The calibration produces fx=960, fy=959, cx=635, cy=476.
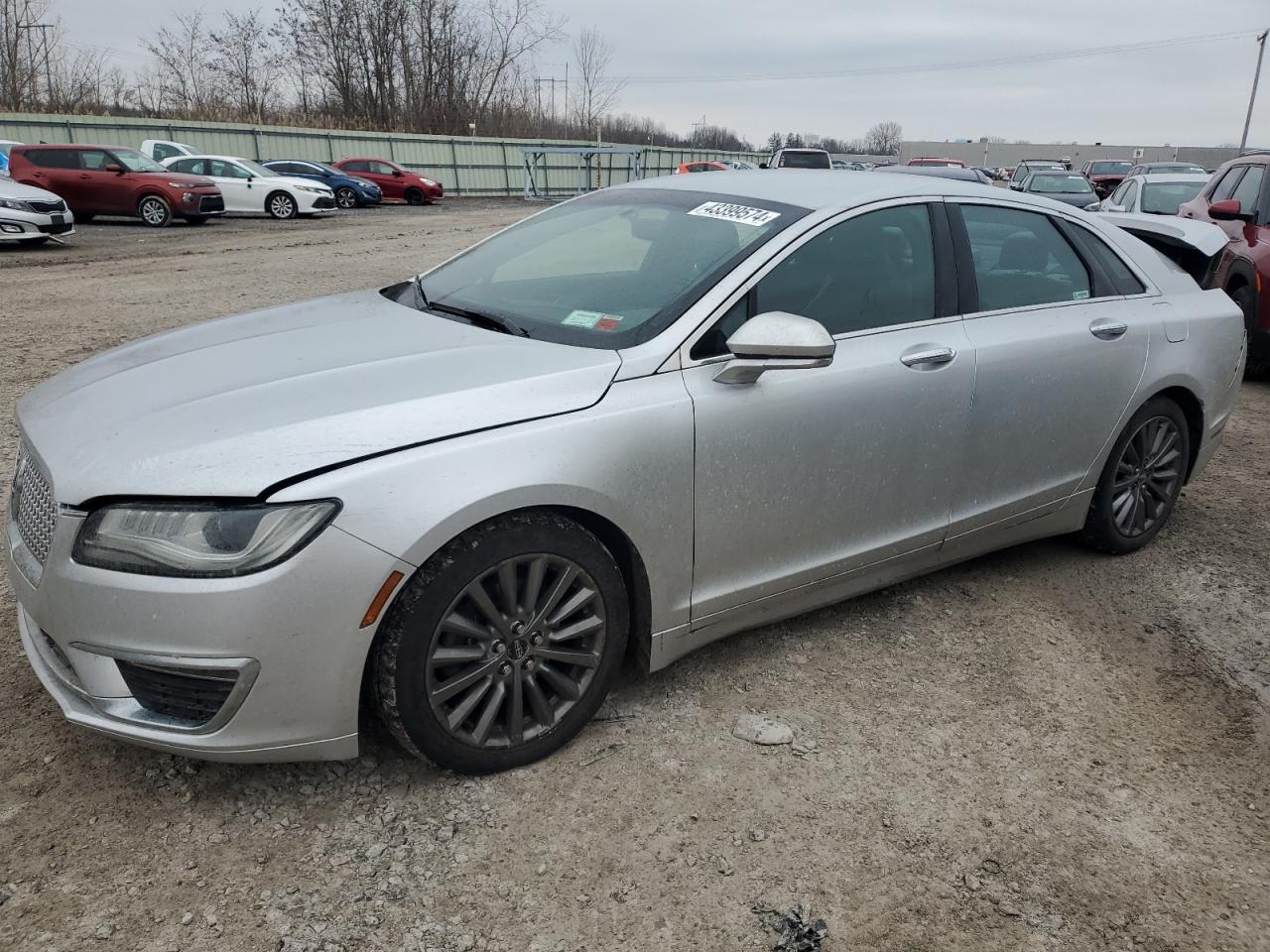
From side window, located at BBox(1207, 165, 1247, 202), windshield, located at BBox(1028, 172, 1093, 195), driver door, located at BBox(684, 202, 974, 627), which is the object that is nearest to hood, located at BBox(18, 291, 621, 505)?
driver door, located at BBox(684, 202, 974, 627)

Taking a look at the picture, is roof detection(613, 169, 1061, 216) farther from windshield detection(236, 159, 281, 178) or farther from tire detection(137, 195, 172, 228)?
windshield detection(236, 159, 281, 178)

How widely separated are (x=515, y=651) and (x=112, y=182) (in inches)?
776

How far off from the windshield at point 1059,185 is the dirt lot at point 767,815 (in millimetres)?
17531

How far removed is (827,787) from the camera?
2.64 m

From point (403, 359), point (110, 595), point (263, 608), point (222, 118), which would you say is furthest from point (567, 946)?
point (222, 118)

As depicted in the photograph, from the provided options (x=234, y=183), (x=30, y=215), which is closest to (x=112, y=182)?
(x=234, y=183)

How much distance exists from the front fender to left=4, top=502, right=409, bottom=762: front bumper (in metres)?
0.10

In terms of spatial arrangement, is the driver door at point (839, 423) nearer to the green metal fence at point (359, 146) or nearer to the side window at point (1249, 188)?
the side window at point (1249, 188)

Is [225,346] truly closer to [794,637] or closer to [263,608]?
[263,608]

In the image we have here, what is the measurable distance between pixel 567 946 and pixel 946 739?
1.35 metres

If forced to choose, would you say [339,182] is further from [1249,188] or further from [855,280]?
[855,280]

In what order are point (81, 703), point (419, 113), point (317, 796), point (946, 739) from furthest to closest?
point (419, 113), point (946, 739), point (317, 796), point (81, 703)

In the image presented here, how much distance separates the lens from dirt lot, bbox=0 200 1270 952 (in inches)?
85.1

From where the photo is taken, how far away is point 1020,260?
146 inches
